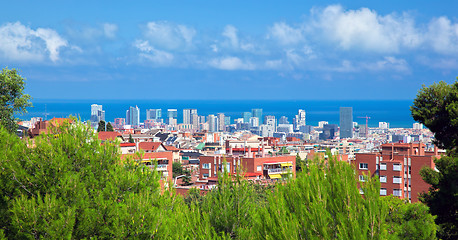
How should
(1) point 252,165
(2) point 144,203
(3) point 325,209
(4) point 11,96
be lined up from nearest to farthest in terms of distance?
(3) point 325,209, (2) point 144,203, (4) point 11,96, (1) point 252,165

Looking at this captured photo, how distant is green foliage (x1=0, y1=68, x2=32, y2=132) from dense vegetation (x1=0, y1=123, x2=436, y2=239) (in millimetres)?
7352

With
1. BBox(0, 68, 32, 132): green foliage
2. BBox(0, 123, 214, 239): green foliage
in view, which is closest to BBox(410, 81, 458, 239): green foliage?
BBox(0, 123, 214, 239): green foliage

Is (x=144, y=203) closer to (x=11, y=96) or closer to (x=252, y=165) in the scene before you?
(x=11, y=96)

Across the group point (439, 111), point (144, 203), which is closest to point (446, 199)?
point (439, 111)

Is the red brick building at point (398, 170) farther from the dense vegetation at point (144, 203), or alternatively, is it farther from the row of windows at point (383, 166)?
the dense vegetation at point (144, 203)

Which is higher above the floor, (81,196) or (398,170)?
(81,196)

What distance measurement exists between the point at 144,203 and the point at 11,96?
1105 cm

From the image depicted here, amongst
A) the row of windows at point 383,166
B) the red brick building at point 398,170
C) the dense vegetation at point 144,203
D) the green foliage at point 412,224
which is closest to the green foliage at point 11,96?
the dense vegetation at point 144,203

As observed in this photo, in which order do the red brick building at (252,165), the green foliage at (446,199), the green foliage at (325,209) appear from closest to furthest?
the green foliage at (325,209)
the green foliage at (446,199)
the red brick building at (252,165)

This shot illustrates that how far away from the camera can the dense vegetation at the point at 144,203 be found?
5906 millimetres

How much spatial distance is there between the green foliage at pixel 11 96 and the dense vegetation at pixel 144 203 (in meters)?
7.35

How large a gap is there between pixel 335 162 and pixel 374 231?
3.36 ft

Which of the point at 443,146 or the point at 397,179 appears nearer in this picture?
the point at 443,146

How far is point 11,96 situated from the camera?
56.9 ft
